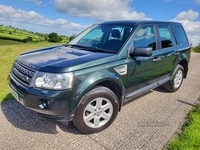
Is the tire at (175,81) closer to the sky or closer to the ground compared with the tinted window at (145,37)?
closer to the ground

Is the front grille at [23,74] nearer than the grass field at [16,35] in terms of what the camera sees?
Yes

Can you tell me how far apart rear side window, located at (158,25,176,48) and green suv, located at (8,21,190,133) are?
0.05ft

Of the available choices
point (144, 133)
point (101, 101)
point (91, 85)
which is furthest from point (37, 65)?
point (144, 133)

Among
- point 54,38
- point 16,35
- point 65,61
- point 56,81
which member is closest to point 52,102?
point 56,81

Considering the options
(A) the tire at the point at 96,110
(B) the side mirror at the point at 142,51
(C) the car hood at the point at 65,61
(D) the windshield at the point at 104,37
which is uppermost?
(D) the windshield at the point at 104,37

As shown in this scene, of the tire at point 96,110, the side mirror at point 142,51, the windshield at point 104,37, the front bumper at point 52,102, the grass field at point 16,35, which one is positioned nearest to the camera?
the front bumper at point 52,102

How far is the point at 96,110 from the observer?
292 centimetres

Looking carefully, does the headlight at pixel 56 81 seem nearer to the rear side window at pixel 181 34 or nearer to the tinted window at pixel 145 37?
the tinted window at pixel 145 37

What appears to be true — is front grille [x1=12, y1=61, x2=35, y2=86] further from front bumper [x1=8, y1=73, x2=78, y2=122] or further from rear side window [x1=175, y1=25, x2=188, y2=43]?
rear side window [x1=175, y1=25, x2=188, y2=43]

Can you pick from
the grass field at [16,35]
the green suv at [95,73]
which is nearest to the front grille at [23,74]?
the green suv at [95,73]

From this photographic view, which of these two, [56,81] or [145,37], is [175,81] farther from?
[56,81]

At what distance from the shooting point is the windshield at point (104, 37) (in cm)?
336

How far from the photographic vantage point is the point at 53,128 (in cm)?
311

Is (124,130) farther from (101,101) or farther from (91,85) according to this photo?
(91,85)
